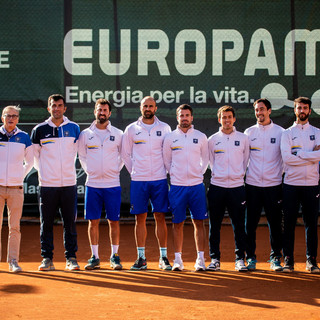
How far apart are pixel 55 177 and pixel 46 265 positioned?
2.65ft

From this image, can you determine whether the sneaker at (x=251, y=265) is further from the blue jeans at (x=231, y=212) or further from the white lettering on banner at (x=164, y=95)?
the white lettering on banner at (x=164, y=95)

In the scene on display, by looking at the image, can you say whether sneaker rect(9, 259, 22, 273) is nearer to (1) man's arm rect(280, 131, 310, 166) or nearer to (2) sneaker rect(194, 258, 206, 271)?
(2) sneaker rect(194, 258, 206, 271)

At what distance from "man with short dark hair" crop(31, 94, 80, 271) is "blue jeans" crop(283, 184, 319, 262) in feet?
6.43

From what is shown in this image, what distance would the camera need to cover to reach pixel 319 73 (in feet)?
25.5

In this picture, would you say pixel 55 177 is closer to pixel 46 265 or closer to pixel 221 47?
pixel 46 265

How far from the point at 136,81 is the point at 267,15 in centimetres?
217

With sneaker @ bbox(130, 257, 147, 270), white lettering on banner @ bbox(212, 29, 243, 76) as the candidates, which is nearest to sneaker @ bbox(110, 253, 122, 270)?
sneaker @ bbox(130, 257, 147, 270)

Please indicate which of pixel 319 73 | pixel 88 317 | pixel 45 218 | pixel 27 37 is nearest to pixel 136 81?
pixel 27 37

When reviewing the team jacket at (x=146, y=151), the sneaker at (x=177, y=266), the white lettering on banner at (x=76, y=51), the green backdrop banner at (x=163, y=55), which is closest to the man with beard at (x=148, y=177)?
the team jacket at (x=146, y=151)

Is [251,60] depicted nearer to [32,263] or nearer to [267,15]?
[267,15]

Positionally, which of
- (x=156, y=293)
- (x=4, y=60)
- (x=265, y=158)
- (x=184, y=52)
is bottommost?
(x=156, y=293)

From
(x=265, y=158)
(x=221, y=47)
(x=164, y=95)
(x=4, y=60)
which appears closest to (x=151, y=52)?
(x=164, y=95)

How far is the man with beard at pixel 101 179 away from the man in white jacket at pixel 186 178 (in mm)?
521

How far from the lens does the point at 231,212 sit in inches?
193
